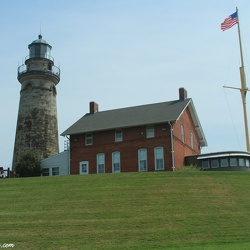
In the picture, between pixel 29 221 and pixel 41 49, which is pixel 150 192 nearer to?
pixel 29 221

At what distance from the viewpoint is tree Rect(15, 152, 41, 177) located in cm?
4431

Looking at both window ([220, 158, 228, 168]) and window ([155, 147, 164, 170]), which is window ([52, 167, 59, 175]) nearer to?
window ([155, 147, 164, 170])

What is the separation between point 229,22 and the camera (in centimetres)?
4034

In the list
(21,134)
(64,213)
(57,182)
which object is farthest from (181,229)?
(21,134)

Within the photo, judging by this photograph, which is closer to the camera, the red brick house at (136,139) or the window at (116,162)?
the red brick house at (136,139)

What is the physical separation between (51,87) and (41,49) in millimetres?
4209

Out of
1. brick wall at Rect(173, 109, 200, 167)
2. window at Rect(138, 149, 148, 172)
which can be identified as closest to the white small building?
window at Rect(138, 149, 148, 172)

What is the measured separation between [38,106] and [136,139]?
12612mm

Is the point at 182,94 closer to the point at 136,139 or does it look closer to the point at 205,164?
the point at 136,139

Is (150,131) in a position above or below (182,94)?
below

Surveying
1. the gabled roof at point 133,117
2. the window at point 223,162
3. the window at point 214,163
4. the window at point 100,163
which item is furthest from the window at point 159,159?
the window at point 100,163

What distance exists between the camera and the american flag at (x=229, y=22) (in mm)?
39906

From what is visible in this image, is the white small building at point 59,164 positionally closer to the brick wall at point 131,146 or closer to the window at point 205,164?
the brick wall at point 131,146

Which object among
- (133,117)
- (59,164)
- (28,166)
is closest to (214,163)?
(133,117)
